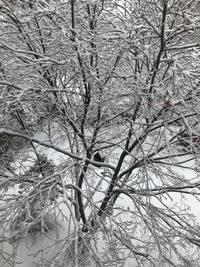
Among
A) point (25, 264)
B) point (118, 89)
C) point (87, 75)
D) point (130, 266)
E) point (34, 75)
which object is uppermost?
point (118, 89)

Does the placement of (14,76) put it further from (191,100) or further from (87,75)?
(191,100)

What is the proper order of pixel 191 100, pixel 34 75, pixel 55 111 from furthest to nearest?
1. pixel 55 111
2. pixel 34 75
3. pixel 191 100

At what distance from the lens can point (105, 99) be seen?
14.9 ft

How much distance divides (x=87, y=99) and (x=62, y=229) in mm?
3487

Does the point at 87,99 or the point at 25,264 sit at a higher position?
the point at 87,99

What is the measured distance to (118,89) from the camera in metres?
4.71

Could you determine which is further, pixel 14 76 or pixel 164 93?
pixel 14 76

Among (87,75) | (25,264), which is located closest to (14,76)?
(87,75)

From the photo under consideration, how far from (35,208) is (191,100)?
264 cm

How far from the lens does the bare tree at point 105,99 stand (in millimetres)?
3371

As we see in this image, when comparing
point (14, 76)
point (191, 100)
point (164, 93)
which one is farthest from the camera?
point (14, 76)

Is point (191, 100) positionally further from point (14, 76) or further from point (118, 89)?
point (14, 76)

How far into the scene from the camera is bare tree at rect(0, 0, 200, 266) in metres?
3.37

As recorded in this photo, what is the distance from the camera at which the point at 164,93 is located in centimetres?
295
